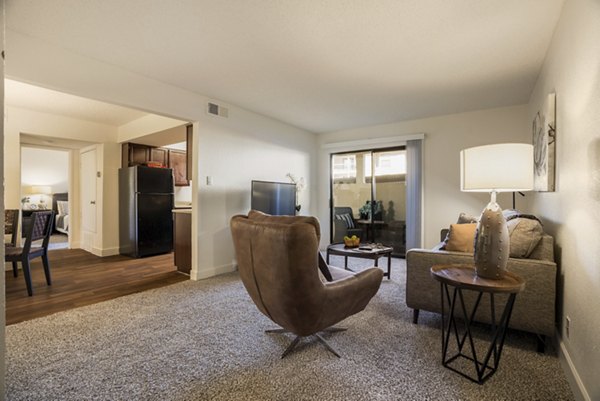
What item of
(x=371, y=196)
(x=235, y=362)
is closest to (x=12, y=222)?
(x=235, y=362)

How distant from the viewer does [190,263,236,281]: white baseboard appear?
3619 mm

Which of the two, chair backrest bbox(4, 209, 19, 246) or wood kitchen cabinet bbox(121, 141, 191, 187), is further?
wood kitchen cabinet bbox(121, 141, 191, 187)

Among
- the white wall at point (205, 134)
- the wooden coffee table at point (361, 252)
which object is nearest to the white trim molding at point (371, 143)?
the white wall at point (205, 134)

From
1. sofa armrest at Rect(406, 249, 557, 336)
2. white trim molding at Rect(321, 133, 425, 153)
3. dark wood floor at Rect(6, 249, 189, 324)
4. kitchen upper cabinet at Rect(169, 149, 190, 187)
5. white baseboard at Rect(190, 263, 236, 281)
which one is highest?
white trim molding at Rect(321, 133, 425, 153)

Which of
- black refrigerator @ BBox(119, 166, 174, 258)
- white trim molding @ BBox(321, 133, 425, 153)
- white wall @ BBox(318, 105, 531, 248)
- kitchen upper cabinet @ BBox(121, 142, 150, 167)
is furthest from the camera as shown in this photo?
kitchen upper cabinet @ BBox(121, 142, 150, 167)

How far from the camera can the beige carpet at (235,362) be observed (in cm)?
151

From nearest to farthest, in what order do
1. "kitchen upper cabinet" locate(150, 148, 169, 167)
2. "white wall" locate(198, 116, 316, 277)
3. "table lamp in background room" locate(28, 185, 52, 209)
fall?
"white wall" locate(198, 116, 316, 277), "kitchen upper cabinet" locate(150, 148, 169, 167), "table lamp in background room" locate(28, 185, 52, 209)

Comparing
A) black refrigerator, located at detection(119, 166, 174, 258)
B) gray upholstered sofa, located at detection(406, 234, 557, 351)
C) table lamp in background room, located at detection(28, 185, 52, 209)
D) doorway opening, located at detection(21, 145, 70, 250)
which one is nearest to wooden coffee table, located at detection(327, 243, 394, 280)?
gray upholstered sofa, located at detection(406, 234, 557, 351)

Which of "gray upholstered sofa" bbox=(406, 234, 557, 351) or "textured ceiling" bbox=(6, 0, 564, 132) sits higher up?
"textured ceiling" bbox=(6, 0, 564, 132)

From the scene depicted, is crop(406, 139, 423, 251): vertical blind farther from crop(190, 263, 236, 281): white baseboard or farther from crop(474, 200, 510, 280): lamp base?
crop(474, 200, 510, 280): lamp base

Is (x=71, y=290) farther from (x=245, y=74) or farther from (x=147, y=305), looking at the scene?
(x=245, y=74)

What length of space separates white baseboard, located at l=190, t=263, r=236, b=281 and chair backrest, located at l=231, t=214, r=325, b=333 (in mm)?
2064

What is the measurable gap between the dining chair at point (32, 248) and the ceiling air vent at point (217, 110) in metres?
2.26

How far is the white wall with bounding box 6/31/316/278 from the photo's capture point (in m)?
2.45
